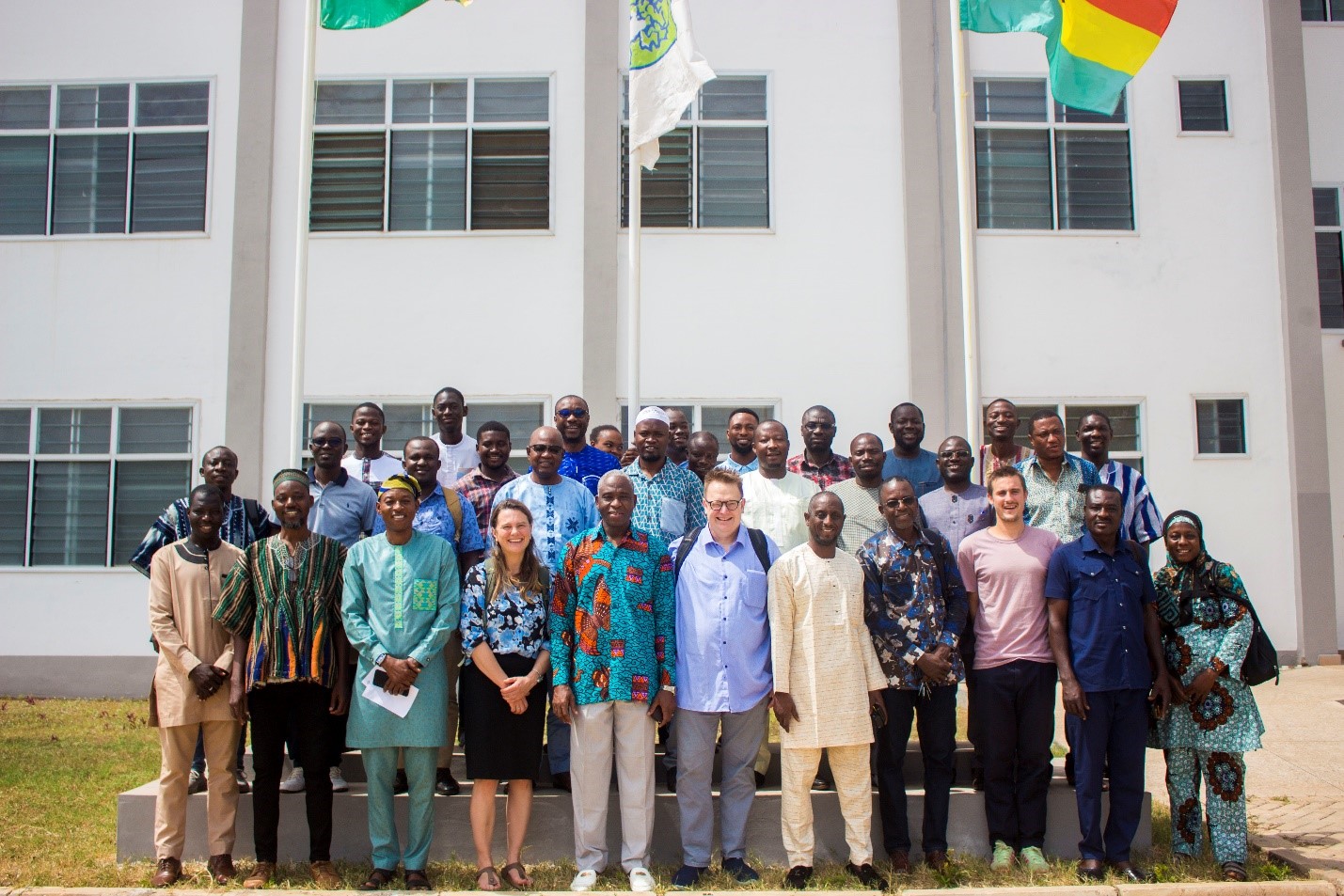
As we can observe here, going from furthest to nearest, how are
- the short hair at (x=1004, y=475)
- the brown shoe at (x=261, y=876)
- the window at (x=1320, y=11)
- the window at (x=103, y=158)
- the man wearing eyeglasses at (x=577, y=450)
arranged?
1. the window at (x=1320, y=11)
2. the window at (x=103, y=158)
3. the man wearing eyeglasses at (x=577, y=450)
4. the short hair at (x=1004, y=475)
5. the brown shoe at (x=261, y=876)

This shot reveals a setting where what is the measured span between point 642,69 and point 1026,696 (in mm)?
5151

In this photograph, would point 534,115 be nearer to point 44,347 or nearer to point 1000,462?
point 44,347

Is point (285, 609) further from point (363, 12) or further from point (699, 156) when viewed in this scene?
point (699, 156)

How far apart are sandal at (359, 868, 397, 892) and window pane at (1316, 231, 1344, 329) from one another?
35.5 ft

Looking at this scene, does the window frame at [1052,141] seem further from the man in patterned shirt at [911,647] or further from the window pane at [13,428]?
the window pane at [13,428]

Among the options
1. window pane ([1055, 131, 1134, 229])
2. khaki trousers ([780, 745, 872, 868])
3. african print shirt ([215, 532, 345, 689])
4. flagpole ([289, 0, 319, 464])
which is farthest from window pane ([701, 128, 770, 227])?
khaki trousers ([780, 745, 872, 868])

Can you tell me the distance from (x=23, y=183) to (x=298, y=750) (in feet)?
28.7

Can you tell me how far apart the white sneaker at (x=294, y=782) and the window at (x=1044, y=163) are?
8206 mm

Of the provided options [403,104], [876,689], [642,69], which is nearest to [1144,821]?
[876,689]

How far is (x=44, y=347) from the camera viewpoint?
11.1 metres

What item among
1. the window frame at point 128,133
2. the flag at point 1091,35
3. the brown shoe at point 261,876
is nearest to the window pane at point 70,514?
the window frame at point 128,133

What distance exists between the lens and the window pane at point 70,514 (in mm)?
10891

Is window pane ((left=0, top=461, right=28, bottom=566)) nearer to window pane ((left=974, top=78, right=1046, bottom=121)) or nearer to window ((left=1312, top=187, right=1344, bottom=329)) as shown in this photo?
window pane ((left=974, top=78, right=1046, bottom=121))

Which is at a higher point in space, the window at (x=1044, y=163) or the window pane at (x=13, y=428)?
the window at (x=1044, y=163)
